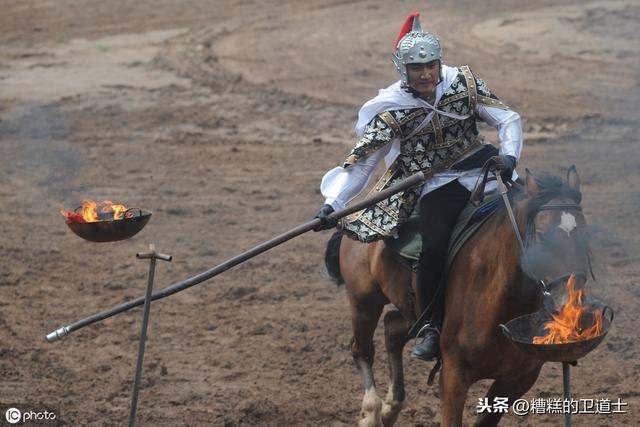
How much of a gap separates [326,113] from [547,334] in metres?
10.8

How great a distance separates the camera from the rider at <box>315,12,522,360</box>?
6238 mm

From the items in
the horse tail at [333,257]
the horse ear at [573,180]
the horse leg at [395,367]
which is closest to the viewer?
the horse ear at [573,180]

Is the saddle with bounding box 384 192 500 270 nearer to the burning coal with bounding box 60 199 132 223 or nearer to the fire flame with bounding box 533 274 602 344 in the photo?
the fire flame with bounding box 533 274 602 344

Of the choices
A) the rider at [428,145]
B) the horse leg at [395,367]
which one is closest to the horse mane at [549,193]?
the rider at [428,145]

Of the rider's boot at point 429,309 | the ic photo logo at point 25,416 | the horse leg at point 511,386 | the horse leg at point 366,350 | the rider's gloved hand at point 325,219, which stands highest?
the rider's gloved hand at point 325,219

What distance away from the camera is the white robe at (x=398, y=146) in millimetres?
6309

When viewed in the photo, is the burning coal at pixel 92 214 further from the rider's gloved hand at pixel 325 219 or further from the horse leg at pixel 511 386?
the horse leg at pixel 511 386

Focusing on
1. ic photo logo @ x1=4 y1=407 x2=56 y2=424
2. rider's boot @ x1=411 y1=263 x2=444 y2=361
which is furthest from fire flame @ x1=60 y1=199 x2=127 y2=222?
rider's boot @ x1=411 y1=263 x2=444 y2=361

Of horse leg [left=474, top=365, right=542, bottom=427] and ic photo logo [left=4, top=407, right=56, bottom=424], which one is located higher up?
horse leg [left=474, top=365, right=542, bottom=427]

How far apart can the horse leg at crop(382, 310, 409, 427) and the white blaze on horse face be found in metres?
2.59

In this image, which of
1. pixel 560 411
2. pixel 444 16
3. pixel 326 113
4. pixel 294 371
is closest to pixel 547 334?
pixel 560 411

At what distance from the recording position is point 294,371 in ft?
27.6

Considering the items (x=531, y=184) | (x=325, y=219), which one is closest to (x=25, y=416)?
(x=325, y=219)

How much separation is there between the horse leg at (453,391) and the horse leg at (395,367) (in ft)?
4.30
